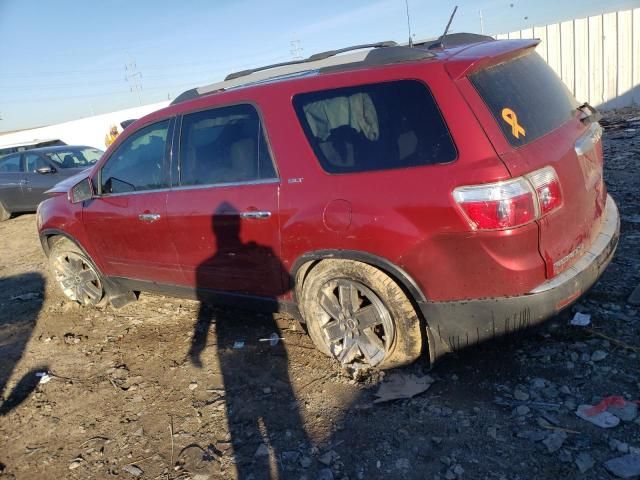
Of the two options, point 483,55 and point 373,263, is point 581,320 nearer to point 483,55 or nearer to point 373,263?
point 373,263

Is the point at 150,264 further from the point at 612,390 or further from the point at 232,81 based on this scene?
the point at 612,390

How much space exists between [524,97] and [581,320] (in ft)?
5.20

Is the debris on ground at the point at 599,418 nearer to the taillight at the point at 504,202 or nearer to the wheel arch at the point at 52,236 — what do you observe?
the taillight at the point at 504,202

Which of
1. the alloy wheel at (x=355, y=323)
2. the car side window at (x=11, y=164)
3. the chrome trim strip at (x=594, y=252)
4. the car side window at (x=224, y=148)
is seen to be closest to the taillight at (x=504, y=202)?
the chrome trim strip at (x=594, y=252)

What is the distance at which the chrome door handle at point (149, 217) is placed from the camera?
400cm

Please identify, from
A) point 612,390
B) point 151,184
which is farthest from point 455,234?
point 151,184

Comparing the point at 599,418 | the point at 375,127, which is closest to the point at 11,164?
the point at 375,127

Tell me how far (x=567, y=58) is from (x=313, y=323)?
44.0 feet

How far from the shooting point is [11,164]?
36.8ft

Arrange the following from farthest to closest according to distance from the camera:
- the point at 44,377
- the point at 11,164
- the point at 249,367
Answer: the point at 11,164
the point at 44,377
the point at 249,367

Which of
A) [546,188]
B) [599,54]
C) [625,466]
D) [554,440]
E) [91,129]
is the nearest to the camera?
[625,466]

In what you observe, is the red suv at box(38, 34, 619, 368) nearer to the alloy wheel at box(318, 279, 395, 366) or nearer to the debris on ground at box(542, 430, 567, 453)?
the alloy wheel at box(318, 279, 395, 366)

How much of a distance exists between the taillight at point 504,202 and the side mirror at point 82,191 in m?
3.49

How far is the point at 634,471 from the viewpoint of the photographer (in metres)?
2.22
